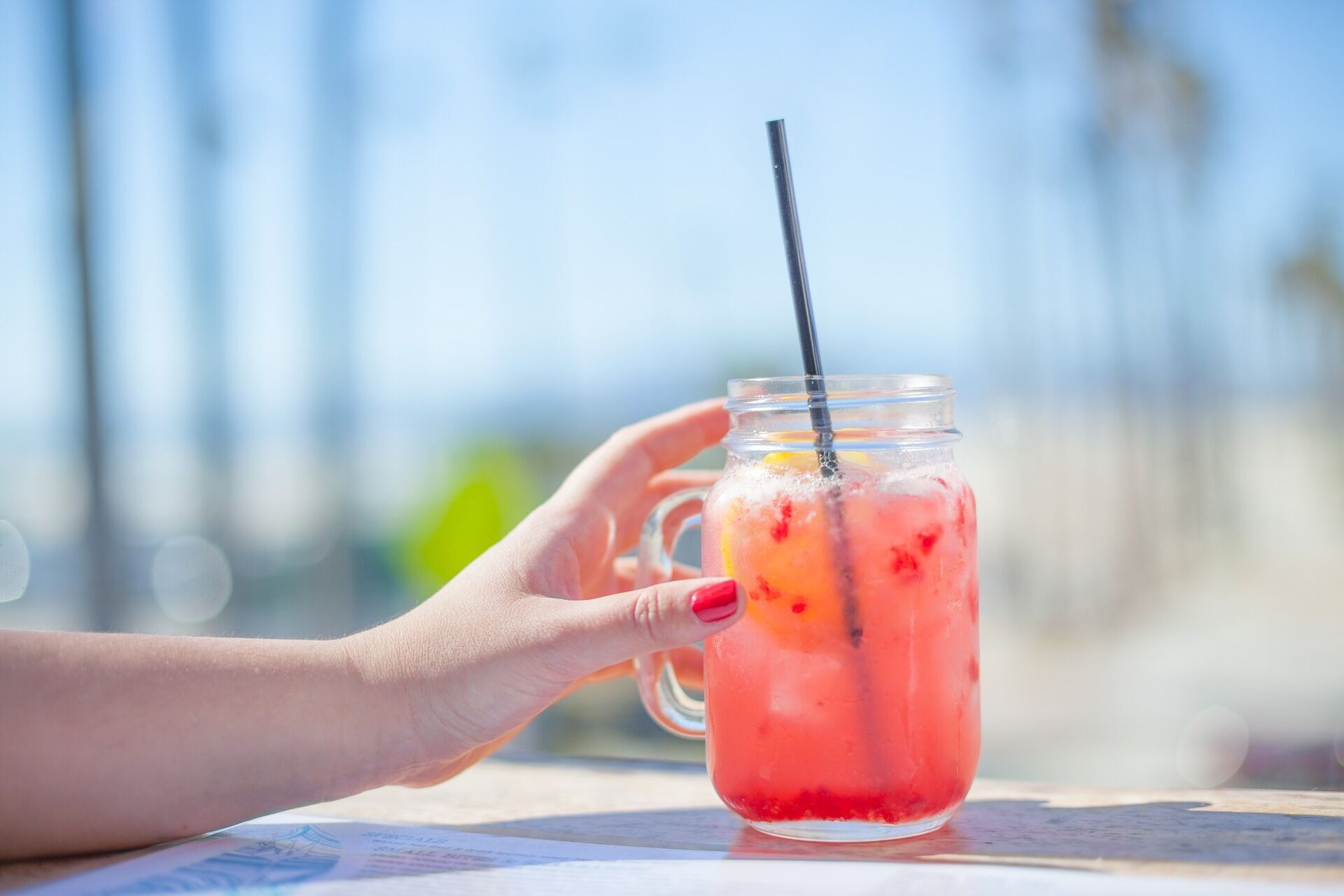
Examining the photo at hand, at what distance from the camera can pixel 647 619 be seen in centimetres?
78

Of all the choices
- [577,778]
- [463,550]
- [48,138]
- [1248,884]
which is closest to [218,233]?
[48,138]

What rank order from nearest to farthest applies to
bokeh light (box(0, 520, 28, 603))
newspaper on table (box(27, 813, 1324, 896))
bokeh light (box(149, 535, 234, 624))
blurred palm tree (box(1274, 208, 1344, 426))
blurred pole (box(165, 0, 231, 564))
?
newspaper on table (box(27, 813, 1324, 896)) → blurred pole (box(165, 0, 231, 564)) → bokeh light (box(0, 520, 28, 603)) → bokeh light (box(149, 535, 234, 624)) → blurred palm tree (box(1274, 208, 1344, 426))

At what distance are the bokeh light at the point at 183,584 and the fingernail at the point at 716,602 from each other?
4361 millimetres

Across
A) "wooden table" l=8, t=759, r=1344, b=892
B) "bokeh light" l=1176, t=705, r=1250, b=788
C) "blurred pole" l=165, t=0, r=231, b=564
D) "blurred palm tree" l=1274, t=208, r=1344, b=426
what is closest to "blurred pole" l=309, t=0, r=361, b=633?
"blurred pole" l=165, t=0, r=231, b=564

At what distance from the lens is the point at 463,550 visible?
13.6 feet

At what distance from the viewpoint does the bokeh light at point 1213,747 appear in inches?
173

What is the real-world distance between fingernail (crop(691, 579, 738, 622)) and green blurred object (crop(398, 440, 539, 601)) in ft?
11.0

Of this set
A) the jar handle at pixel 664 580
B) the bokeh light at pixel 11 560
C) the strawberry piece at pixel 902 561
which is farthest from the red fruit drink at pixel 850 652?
the bokeh light at pixel 11 560

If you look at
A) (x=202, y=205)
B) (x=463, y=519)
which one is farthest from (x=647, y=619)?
(x=463, y=519)

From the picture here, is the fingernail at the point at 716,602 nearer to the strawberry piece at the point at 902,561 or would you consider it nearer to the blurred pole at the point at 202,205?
the strawberry piece at the point at 902,561

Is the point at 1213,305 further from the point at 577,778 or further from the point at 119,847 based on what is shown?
the point at 119,847

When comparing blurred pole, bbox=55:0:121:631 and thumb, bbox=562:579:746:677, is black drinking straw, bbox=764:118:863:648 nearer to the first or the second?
thumb, bbox=562:579:746:677

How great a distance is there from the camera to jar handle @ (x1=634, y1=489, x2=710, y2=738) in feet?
3.11

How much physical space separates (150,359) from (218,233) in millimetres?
596
